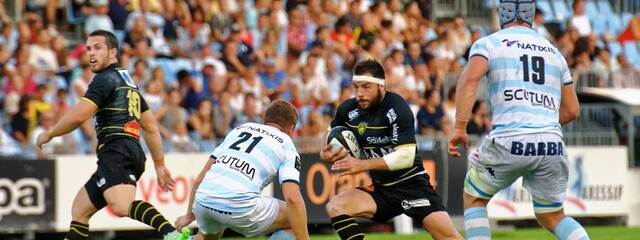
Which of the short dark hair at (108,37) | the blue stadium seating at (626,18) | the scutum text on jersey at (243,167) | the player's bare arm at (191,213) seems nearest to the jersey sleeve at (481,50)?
the scutum text on jersey at (243,167)

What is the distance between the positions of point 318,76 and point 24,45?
4.60 metres

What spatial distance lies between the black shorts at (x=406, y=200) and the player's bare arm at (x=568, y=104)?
1258mm

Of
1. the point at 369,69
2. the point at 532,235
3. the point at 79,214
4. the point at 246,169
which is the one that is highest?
the point at 369,69

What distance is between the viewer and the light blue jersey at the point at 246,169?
10.5 meters

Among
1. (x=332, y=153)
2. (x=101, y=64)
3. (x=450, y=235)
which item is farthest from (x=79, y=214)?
(x=450, y=235)

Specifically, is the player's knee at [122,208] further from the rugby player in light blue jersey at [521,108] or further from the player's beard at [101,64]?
the rugby player in light blue jersey at [521,108]

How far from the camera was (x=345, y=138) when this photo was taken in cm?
1140

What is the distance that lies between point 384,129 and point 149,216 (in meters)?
2.01

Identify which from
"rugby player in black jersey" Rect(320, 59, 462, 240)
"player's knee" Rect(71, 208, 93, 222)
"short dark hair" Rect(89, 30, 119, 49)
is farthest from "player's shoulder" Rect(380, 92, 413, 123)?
"player's knee" Rect(71, 208, 93, 222)

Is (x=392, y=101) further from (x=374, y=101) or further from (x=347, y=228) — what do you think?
(x=347, y=228)

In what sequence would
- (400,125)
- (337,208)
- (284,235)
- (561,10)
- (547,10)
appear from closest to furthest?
(284,235) → (337,208) → (400,125) → (547,10) → (561,10)

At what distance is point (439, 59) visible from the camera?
24.2m

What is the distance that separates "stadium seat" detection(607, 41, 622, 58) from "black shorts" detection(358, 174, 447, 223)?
54.1 ft

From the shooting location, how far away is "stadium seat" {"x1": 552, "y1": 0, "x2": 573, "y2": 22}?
1119 inches
